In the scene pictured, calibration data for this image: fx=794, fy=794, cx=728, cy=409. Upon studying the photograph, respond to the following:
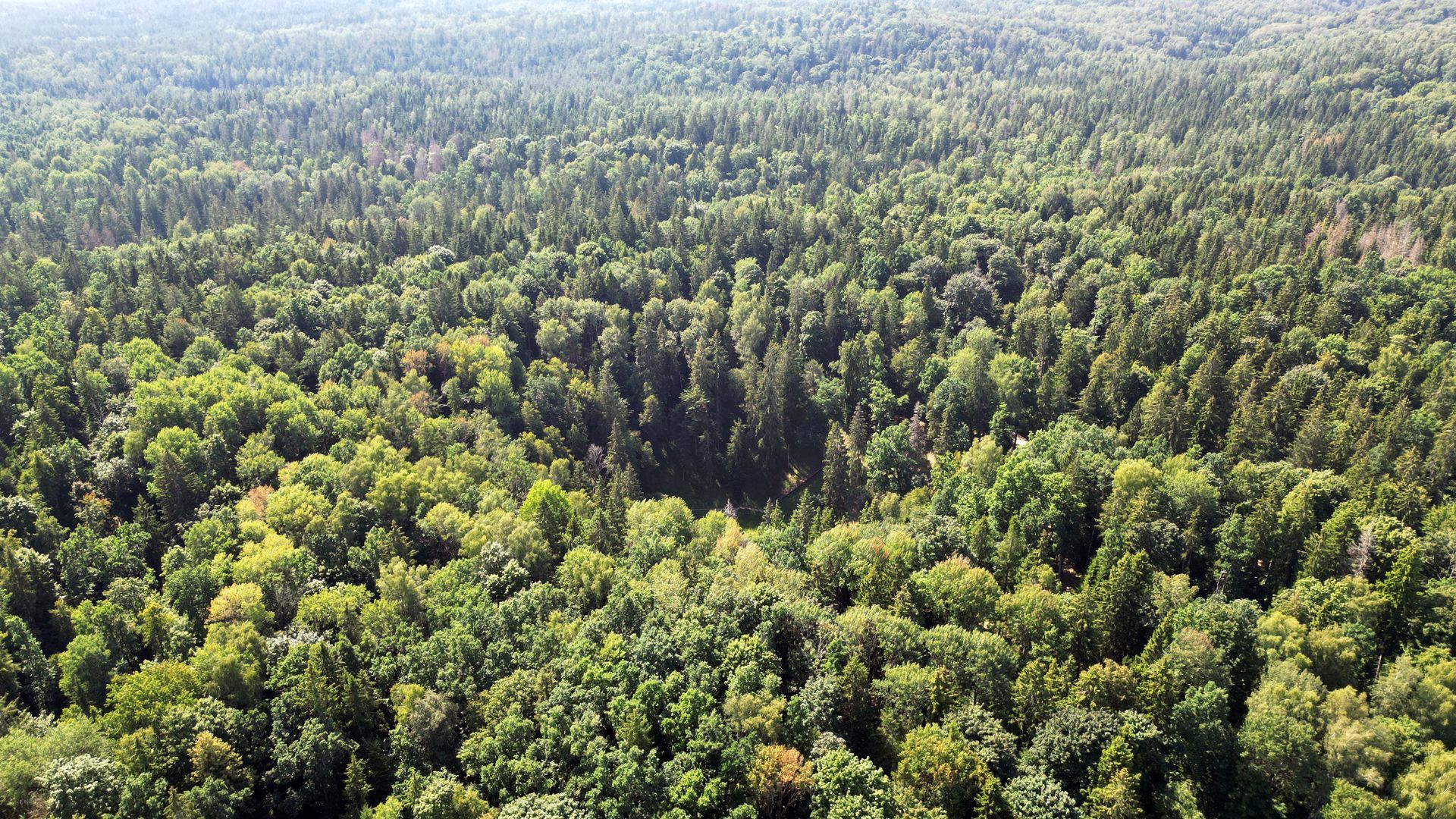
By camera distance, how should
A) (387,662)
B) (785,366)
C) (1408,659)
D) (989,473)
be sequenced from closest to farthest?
(1408,659), (387,662), (989,473), (785,366)

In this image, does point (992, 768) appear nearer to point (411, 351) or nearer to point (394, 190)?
point (411, 351)

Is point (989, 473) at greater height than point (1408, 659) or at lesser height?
lesser

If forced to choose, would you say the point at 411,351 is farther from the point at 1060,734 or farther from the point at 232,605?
the point at 1060,734

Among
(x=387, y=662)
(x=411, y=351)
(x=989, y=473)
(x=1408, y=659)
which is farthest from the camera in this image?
(x=411, y=351)

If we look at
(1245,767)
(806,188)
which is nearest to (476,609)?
(1245,767)

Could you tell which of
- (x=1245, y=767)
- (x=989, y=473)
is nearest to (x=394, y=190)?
(x=989, y=473)

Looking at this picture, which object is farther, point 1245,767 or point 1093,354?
point 1093,354
